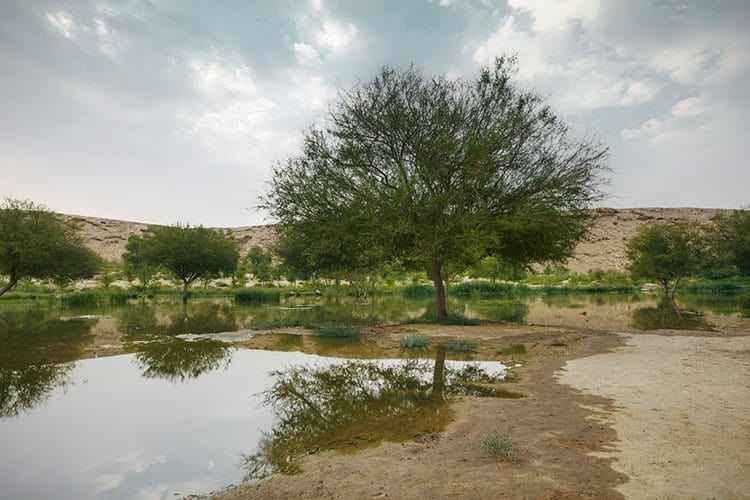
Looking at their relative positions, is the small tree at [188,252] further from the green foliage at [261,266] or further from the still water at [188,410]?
the still water at [188,410]

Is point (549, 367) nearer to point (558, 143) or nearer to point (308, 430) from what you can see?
point (308, 430)

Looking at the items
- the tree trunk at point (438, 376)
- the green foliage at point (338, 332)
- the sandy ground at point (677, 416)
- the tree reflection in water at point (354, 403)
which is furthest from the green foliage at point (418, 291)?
the tree reflection in water at point (354, 403)

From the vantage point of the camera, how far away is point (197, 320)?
2370 cm

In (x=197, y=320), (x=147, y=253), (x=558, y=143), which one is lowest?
(x=197, y=320)

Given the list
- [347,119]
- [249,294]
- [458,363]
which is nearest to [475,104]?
[347,119]

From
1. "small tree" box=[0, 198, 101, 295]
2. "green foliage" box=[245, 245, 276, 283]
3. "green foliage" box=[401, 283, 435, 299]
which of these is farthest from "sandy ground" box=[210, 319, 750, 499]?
"green foliage" box=[245, 245, 276, 283]

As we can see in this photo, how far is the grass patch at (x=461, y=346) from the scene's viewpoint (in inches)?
547

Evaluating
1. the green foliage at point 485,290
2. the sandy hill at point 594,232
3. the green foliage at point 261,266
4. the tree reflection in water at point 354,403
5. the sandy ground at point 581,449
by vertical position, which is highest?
the sandy hill at point 594,232

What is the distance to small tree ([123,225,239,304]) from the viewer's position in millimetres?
38625

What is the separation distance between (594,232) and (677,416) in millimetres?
83338

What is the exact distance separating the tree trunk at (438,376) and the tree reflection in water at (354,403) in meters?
0.02

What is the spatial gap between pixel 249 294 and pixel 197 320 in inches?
756

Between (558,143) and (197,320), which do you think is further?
(197,320)

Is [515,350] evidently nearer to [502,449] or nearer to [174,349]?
[502,449]
